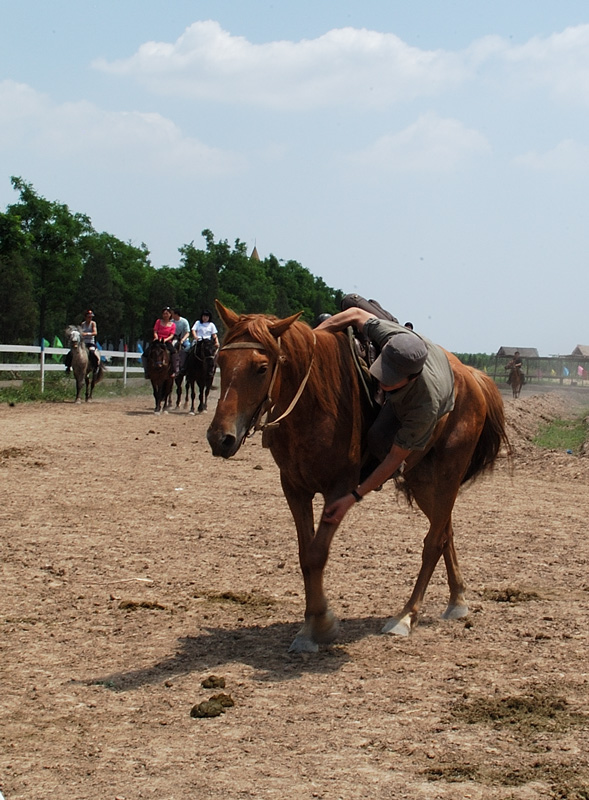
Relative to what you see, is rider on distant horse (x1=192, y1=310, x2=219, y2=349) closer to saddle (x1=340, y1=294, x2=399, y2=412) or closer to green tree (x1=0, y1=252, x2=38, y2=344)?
saddle (x1=340, y1=294, x2=399, y2=412)

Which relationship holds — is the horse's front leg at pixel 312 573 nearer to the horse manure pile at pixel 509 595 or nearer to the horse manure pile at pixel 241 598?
the horse manure pile at pixel 241 598

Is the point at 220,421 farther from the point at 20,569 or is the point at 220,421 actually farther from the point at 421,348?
the point at 20,569

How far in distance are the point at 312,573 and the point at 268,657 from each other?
20.8 inches

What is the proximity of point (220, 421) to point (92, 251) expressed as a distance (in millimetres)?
67237

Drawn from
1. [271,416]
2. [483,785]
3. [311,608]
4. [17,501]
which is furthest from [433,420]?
[17,501]

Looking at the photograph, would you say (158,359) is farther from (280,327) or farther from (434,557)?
(280,327)

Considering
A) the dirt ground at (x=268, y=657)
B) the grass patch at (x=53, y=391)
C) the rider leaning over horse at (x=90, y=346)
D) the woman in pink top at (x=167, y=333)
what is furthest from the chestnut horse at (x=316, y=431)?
the rider leaning over horse at (x=90, y=346)

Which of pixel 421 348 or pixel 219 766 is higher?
pixel 421 348

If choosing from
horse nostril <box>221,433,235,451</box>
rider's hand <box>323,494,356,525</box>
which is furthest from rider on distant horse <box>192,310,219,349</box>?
horse nostril <box>221,433,235,451</box>

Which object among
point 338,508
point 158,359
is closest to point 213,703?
point 338,508

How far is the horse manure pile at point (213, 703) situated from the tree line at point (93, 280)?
2748 cm

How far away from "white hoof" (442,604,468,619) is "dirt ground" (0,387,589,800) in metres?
0.15

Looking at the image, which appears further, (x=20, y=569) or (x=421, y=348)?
(x=20, y=569)

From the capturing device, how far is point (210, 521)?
8914 millimetres
